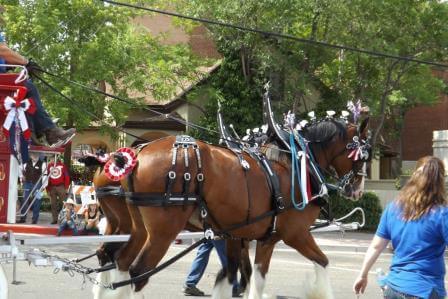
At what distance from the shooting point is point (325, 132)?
29.4 feet

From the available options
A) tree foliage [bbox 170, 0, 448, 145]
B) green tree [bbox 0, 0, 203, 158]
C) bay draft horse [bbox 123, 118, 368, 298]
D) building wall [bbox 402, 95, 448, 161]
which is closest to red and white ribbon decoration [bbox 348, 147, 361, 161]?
bay draft horse [bbox 123, 118, 368, 298]

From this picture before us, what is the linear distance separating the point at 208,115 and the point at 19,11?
8.38 meters

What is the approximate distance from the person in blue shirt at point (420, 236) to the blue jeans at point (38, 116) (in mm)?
3250

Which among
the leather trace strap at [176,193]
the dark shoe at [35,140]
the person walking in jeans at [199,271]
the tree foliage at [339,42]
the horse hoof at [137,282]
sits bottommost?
the person walking in jeans at [199,271]

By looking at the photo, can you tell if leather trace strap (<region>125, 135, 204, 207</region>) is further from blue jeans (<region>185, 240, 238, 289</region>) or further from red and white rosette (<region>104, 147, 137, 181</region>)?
blue jeans (<region>185, 240, 238, 289</region>)

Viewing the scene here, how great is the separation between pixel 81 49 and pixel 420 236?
53.9 ft

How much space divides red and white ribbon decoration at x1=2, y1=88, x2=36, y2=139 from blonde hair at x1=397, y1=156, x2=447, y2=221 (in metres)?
3.20

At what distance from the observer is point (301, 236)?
26.0ft

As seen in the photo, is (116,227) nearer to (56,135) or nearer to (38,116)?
(56,135)

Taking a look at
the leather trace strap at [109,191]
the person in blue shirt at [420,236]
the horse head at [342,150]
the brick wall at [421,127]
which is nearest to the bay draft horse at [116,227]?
the leather trace strap at [109,191]

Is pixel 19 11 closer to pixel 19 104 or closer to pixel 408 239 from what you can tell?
pixel 19 104

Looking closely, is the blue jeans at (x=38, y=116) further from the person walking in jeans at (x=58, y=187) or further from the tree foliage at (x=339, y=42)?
the tree foliage at (x=339, y=42)

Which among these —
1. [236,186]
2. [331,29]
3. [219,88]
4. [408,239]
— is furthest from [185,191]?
[219,88]

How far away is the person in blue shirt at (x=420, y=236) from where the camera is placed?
185 inches
